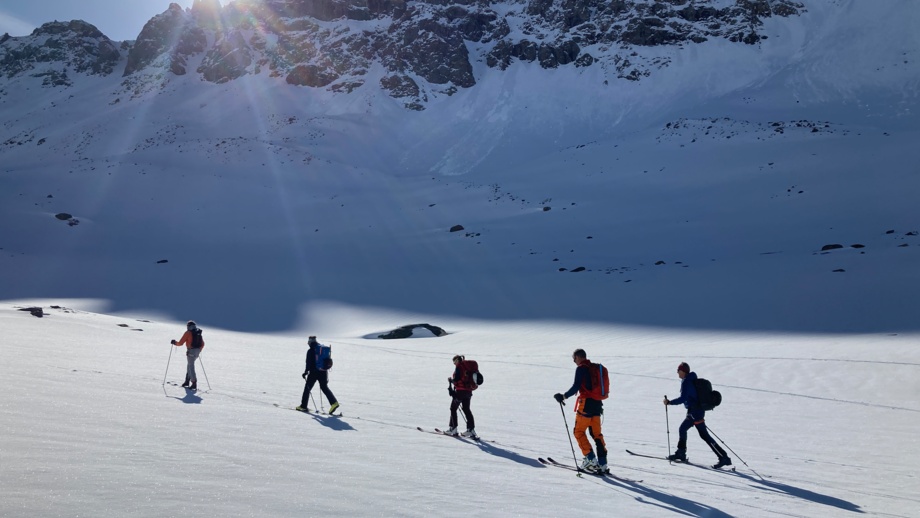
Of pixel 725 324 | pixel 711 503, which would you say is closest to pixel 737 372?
pixel 725 324

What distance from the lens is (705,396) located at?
9.27m

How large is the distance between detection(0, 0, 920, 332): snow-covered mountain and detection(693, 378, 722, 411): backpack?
15.3m

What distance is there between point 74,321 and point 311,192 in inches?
1450

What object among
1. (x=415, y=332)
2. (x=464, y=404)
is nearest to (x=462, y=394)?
(x=464, y=404)

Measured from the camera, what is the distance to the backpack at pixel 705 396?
30.1 ft

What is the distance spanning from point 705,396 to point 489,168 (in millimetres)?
59467

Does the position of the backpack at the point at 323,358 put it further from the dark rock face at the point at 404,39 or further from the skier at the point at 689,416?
the dark rock face at the point at 404,39

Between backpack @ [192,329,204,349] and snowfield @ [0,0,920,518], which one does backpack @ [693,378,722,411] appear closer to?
snowfield @ [0,0,920,518]

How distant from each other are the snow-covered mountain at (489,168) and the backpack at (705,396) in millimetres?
15251

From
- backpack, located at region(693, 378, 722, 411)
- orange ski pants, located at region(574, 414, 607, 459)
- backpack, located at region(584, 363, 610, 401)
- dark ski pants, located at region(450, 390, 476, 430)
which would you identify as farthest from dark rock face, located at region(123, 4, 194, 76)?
orange ski pants, located at region(574, 414, 607, 459)

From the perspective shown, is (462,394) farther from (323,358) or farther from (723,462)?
(723,462)

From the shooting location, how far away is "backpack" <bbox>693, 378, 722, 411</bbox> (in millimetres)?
9188

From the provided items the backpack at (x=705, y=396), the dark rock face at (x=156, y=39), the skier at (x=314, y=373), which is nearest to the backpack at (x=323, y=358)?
the skier at (x=314, y=373)

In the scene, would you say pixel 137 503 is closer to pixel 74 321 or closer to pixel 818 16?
pixel 74 321
